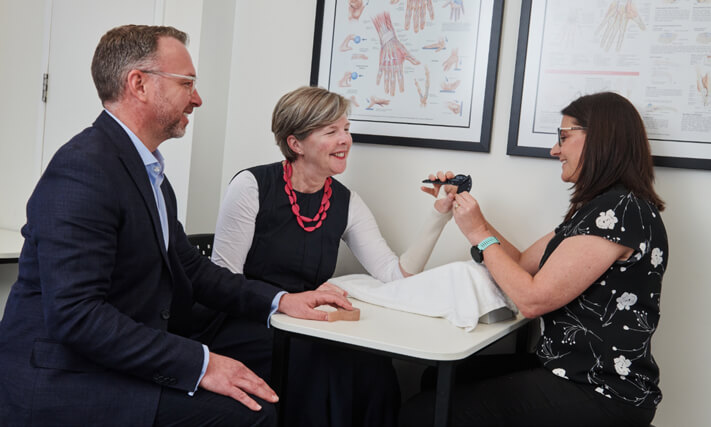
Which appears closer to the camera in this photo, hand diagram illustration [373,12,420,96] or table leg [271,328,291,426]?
table leg [271,328,291,426]

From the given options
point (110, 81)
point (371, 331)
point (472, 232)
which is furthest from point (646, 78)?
point (110, 81)

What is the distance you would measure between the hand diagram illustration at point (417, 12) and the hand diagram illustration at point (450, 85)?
247 millimetres

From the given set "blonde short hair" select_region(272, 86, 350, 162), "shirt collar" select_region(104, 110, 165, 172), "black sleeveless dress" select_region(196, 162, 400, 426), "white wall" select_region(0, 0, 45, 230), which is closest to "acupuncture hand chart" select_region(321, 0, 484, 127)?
"blonde short hair" select_region(272, 86, 350, 162)

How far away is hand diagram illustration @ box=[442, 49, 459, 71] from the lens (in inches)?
99.1

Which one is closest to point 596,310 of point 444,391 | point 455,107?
point 444,391

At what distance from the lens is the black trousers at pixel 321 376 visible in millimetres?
1992

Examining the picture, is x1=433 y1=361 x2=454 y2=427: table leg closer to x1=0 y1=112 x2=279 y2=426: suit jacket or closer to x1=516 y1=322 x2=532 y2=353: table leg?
x1=0 y1=112 x2=279 y2=426: suit jacket

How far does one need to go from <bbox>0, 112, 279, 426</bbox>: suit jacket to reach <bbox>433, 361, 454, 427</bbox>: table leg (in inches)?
22.0

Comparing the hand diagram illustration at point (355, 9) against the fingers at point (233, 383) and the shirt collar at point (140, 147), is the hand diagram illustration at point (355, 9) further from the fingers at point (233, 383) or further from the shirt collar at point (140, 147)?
the fingers at point (233, 383)

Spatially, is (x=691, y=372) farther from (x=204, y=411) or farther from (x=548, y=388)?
(x=204, y=411)

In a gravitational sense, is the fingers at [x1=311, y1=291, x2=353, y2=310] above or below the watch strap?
below

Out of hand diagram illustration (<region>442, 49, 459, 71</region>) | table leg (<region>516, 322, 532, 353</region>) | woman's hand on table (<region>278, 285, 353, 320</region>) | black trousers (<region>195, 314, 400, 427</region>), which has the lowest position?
black trousers (<region>195, 314, 400, 427</region>)

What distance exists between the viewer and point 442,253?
2.58 metres

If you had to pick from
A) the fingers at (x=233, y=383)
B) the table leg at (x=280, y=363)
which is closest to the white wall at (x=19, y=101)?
the table leg at (x=280, y=363)
